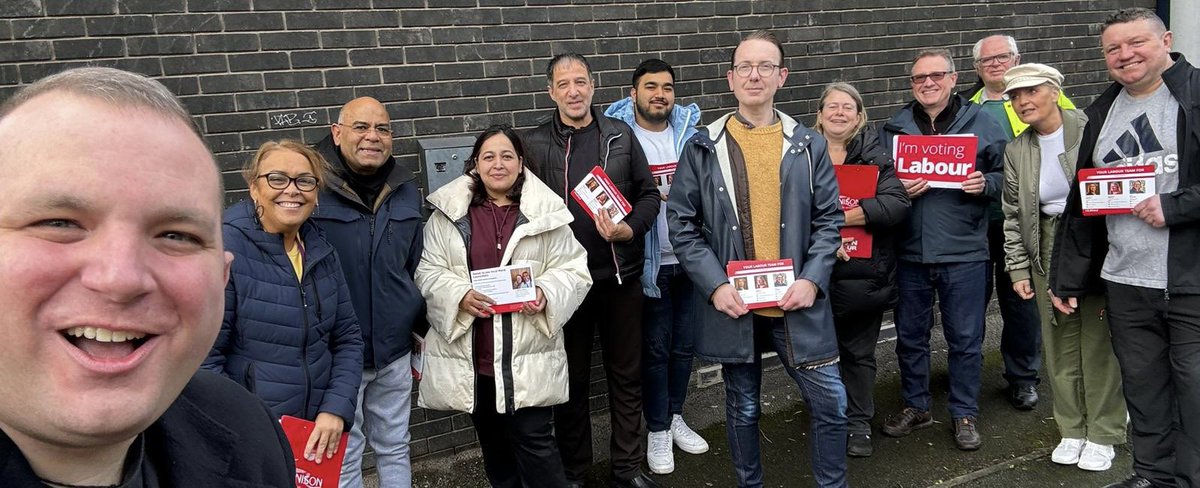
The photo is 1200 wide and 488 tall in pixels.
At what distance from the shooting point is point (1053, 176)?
468 cm

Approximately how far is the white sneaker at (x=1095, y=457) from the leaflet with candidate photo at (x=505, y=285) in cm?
321

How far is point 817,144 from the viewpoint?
402 centimetres

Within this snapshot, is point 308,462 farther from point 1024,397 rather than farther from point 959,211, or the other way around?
point 1024,397

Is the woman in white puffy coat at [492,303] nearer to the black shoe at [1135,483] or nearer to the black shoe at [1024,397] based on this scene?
the black shoe at [1135,483]

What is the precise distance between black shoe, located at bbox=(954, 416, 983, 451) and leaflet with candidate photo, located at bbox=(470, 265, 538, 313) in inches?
111

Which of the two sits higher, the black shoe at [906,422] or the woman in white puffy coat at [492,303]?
the woman in white puffy coat at [492,303]

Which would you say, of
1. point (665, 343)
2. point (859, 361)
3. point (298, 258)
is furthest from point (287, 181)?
point (859, 361)

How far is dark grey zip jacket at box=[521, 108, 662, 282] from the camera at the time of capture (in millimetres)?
4488

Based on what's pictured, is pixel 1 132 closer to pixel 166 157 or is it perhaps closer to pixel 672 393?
pixel 166 157

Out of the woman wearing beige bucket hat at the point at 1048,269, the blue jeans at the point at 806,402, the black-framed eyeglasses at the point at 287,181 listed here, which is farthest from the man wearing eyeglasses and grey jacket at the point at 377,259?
the woman wearing beige bucket hat at the point at 1048,269

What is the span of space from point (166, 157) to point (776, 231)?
10.7 ft

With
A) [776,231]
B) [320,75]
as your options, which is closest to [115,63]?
[320,75]

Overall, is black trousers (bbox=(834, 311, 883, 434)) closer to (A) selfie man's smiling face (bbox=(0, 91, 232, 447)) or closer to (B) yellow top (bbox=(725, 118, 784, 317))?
(B) yellow top (bbox=(725, 118, 784, 317))

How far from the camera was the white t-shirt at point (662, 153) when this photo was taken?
4.82 m
